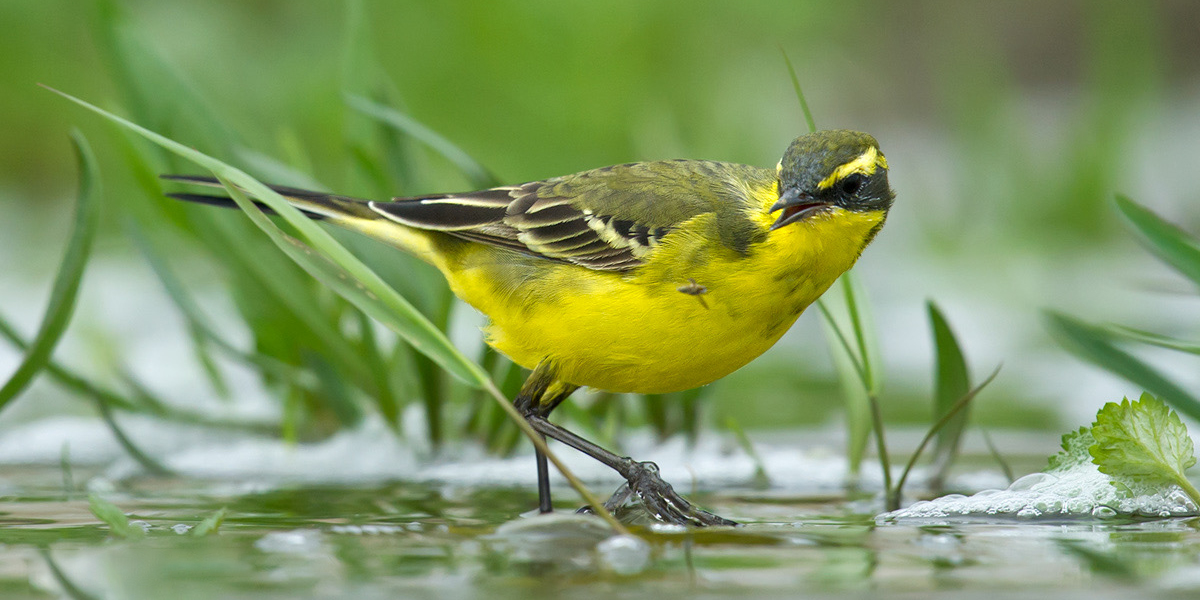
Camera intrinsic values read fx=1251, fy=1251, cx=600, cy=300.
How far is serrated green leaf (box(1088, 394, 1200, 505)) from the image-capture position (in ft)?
9.47

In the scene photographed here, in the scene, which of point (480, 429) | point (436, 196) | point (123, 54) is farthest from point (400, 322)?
point (123, 54)

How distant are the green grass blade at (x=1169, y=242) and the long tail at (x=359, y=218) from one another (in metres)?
2.15

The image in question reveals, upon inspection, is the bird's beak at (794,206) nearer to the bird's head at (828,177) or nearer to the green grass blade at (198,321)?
the bird's head at (828,177)

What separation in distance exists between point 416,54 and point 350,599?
7.58 metres

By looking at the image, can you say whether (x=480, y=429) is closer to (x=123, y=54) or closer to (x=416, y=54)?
(x=123, y=54)

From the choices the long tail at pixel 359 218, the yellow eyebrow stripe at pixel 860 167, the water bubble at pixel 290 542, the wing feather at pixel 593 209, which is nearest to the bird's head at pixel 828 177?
the yellow eyebrow stripe at pixel 860 167

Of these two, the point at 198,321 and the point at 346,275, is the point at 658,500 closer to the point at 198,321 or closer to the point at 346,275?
the point at 346,275

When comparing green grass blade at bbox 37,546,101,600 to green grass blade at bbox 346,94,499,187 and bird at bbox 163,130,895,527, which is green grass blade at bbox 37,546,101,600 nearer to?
bird at bbox 163,130,895,527

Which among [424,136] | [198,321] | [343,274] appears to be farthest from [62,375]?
[343,274]

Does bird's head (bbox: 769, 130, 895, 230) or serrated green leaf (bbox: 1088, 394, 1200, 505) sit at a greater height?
bird's head (bbox: 769, 130, 895, 230)

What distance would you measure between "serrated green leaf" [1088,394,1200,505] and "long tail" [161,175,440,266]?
2.17 meters

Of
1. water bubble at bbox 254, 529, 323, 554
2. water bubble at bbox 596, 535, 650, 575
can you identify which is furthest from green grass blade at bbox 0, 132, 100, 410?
water bubble at bbox 596, 535, 650, 575

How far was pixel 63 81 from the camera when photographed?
30.6 feet

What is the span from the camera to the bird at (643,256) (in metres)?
3.45
